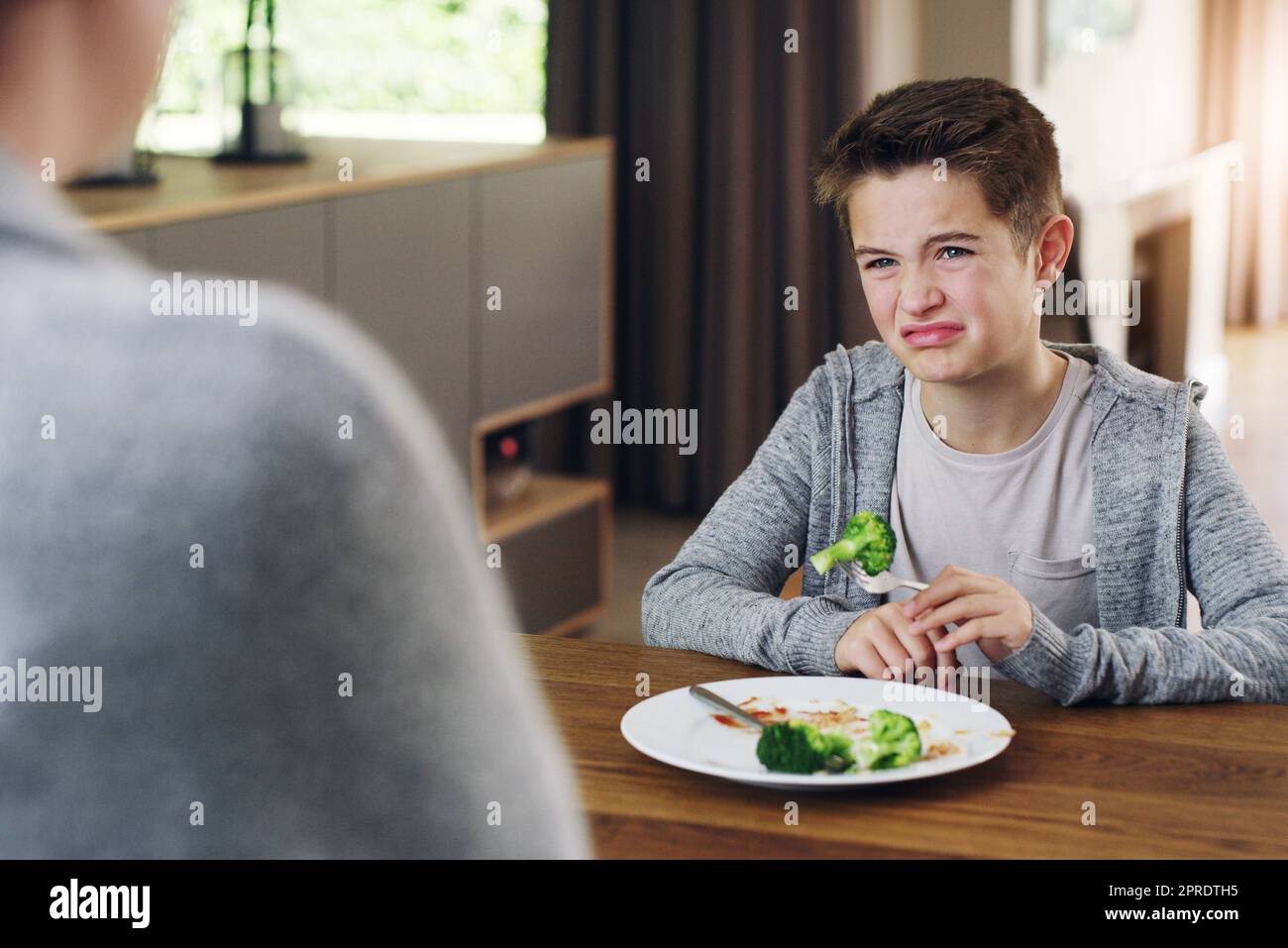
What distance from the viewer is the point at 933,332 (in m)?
1.48

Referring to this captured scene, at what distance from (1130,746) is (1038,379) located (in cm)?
62

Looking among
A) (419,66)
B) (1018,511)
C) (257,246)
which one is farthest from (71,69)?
(419,66)

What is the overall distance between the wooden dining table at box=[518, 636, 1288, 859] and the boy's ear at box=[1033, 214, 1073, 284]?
2.06ft

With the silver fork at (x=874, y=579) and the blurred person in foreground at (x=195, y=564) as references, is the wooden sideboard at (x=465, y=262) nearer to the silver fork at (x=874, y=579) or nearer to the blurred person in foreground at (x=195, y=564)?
the silver fork at (x=874, y=579)

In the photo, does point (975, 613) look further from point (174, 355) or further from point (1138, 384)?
point (174, 355)

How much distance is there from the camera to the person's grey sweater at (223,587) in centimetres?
26

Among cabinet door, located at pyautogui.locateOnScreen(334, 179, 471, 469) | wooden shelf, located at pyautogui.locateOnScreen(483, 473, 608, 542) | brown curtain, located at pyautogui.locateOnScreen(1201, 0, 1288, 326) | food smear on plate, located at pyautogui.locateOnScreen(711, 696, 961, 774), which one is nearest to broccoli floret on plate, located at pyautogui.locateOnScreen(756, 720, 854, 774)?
food smear on plate, located at pyautogui.locateOnScreen(711, 696, 961, 774)

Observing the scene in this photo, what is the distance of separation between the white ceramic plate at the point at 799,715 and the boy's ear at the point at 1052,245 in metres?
0.66

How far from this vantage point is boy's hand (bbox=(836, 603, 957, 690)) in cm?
116

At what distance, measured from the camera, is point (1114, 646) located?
112 centimetres

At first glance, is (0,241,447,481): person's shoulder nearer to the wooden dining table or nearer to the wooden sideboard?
the wooden dining table

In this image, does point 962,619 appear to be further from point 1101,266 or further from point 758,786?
point 1101,266
